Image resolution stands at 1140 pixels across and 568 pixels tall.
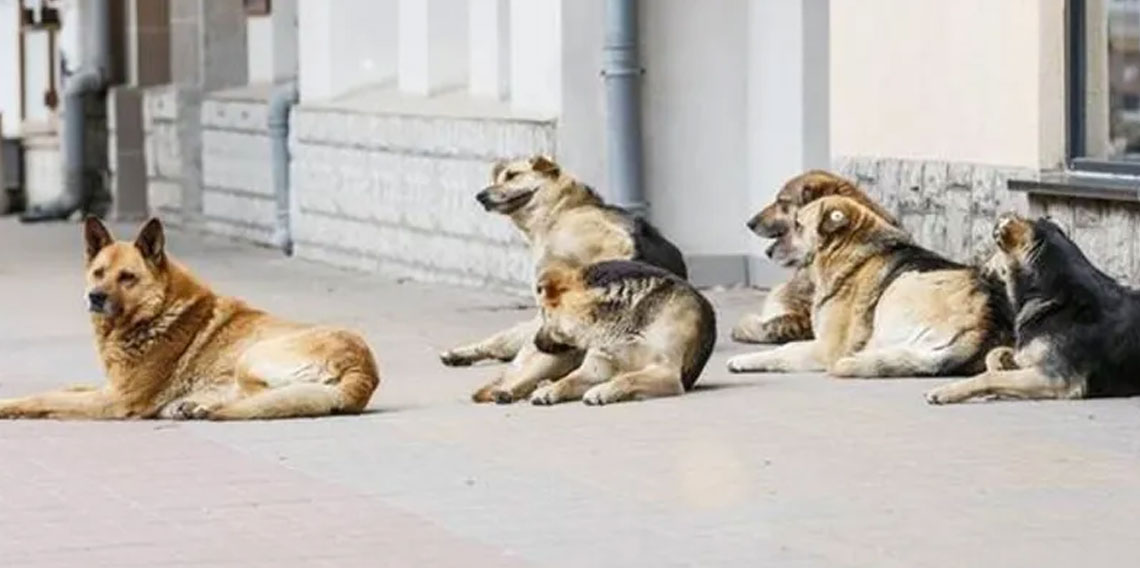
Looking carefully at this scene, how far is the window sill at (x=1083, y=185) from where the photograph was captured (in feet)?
49.4

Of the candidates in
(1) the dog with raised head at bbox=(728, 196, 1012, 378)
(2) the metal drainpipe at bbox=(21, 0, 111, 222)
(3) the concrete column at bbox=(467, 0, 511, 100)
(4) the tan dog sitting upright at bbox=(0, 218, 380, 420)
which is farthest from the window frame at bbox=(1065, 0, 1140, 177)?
(2) the metal drainpipe at bbox=(21, 0, 111, 222)

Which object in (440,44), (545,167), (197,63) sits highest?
(440,44)

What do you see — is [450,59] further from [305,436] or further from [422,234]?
[305,436]

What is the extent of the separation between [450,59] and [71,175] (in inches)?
368

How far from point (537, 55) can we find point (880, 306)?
580cm

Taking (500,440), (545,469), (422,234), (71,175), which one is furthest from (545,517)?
(71,175)

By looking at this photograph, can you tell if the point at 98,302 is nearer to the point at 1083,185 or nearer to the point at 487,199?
the point at 487,199

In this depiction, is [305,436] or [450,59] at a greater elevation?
[450,59]

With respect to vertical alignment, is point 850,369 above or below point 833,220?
below

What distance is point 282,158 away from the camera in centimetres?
2573

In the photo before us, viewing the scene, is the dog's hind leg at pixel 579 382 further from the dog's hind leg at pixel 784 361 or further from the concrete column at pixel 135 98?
Answer: the concrete column at pixel 135 98

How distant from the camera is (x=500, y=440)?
497 inches

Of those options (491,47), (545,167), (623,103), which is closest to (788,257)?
(545,167)

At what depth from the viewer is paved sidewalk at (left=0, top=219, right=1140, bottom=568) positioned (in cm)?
976
